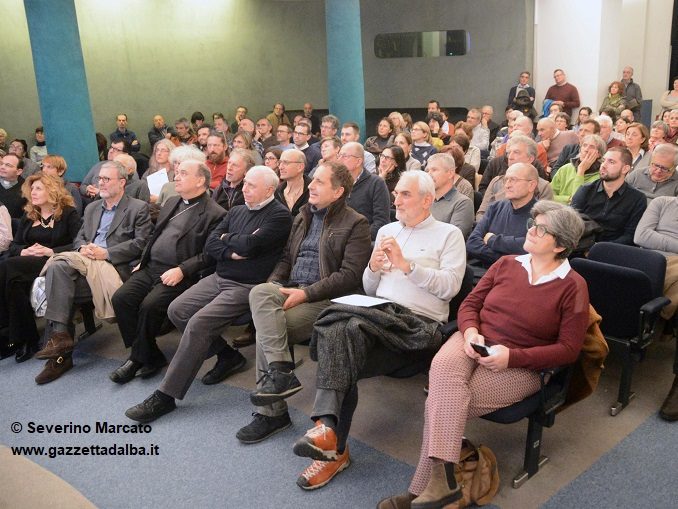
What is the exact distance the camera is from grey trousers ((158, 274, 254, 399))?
3.46 meters

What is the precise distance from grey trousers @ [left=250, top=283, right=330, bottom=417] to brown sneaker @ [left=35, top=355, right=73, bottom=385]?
61.8 inches

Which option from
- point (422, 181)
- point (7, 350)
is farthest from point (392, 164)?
point (7, 350)

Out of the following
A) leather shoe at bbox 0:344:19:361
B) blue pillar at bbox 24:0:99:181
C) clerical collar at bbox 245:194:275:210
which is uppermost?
blue pillar at bbox 24:0:99:181

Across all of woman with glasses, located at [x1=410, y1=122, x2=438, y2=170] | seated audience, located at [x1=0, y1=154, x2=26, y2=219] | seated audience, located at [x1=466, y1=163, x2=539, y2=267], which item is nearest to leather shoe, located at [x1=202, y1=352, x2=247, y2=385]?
seated audience, located at [x1=466, y1=163, x2=539, y2=267]

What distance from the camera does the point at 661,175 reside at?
427 cm

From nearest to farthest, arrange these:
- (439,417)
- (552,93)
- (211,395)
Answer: (439,417)
(211,395)
(552,93)

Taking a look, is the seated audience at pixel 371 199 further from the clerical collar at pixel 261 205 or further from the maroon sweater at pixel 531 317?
the maroon sweater at pixel 531 317

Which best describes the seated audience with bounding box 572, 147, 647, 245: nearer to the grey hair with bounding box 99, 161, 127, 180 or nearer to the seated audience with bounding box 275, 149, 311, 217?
the seated audience with bounding box 275, 149, 311, 217

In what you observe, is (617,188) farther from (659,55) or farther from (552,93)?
(659,55)

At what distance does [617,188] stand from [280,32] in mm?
10934

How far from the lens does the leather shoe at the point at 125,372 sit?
388 centimetres

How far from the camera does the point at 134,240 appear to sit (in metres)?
4.36

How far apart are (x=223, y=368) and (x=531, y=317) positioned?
6.63 ft

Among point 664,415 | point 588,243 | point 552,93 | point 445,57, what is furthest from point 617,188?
point 445,57
